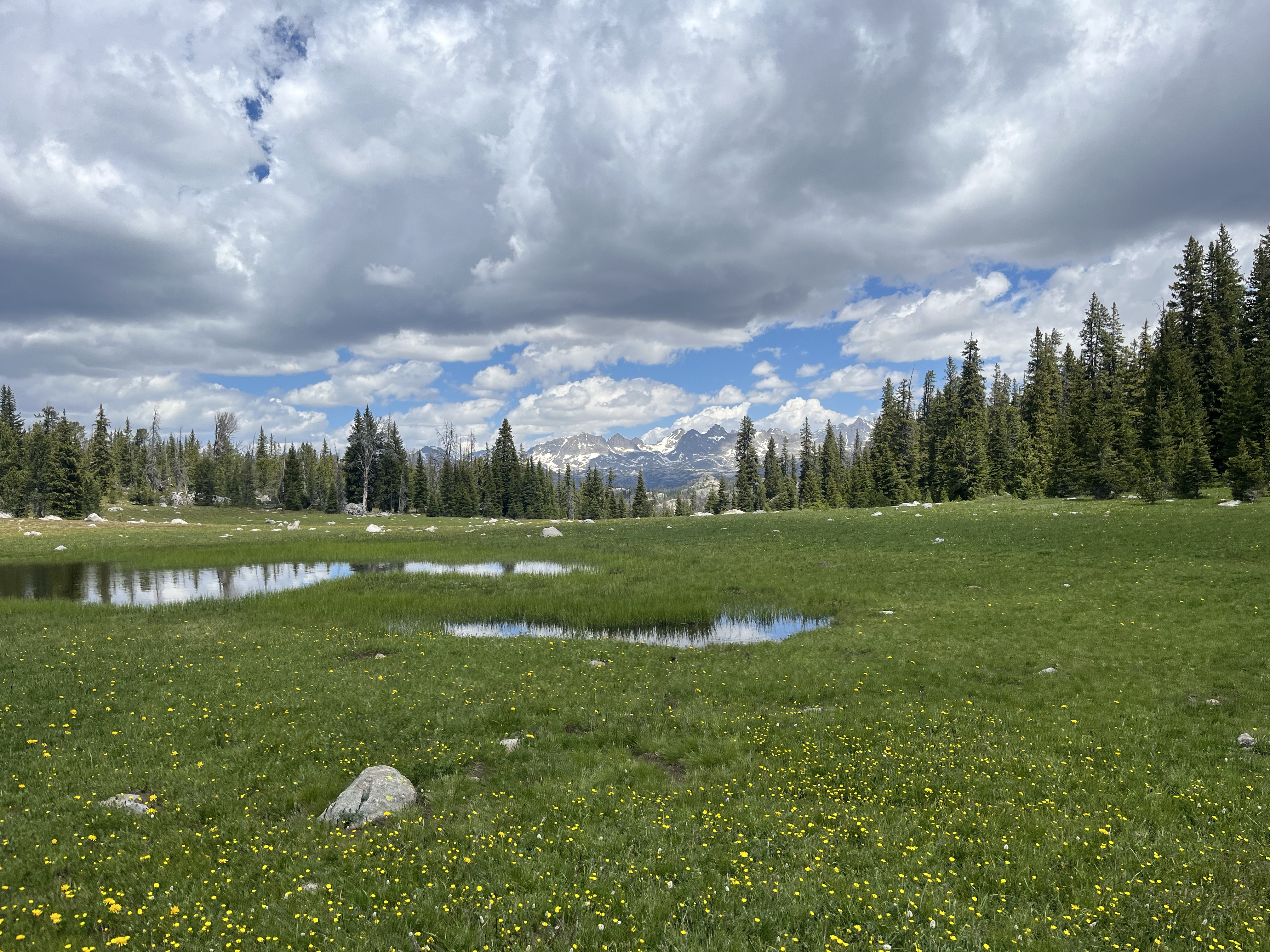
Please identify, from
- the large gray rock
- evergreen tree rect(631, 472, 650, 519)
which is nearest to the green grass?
the large gray rock

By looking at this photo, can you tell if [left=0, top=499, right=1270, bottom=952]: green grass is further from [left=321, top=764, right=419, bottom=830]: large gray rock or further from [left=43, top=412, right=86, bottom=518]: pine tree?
[left=43, top=412, right=86, bottom=518]: pine tree

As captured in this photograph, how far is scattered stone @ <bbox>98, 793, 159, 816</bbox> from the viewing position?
10680 mm

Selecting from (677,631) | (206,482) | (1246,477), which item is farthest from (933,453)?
(206,482)

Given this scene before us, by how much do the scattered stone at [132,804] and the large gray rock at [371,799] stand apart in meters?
3.13

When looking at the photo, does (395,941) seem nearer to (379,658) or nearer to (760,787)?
(760,787)

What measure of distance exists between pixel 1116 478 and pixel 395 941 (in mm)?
74466

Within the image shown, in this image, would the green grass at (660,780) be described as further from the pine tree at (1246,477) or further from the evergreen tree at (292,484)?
the evergreen tree at (292,484)

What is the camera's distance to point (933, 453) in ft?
319

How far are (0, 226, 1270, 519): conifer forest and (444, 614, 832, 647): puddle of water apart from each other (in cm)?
4357

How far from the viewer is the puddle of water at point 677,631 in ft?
83.4

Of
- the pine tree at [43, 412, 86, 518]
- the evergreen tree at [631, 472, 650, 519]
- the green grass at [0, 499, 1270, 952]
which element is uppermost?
the pine tree at [43, 412, 86, 518]

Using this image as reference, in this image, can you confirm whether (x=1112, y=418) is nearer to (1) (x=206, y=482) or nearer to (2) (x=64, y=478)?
(2) (x=64, y=478)

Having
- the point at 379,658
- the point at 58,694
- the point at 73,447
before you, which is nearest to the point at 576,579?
the point at 379,658

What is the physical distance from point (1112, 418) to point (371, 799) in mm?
82026
